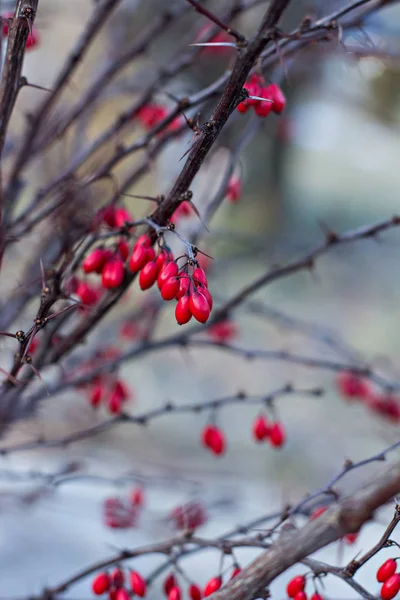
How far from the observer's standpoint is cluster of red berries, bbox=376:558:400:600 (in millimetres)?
758

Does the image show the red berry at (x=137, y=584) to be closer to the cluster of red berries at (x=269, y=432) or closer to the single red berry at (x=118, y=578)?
the single red berry at (x=118, y=578)

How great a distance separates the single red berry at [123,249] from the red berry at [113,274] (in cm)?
2

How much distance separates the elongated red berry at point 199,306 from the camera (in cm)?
69

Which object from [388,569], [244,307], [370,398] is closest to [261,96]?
[388,569]

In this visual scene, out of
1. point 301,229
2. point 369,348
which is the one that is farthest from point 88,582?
point 301,229

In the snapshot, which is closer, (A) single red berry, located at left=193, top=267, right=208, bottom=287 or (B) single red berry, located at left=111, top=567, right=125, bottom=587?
(A) single red berry, located at left=193, top=267, right=208, bottom=287

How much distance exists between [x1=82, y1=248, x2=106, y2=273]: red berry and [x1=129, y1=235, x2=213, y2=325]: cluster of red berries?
12 cm

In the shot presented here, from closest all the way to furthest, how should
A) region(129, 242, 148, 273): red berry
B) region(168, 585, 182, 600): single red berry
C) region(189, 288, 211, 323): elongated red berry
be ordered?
1. region(189, 288, 211, 323): elongated red berry
2. region(129, 242, 148, 273): red berry
3. region(168, 585, 182, 600): single red berry

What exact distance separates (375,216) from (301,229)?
650 mm

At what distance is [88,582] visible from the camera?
143cm

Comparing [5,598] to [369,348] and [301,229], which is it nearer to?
[369,348]

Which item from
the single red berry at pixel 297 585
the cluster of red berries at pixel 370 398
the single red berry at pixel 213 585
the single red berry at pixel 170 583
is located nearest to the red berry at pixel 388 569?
the single red berry at pixel 297 585

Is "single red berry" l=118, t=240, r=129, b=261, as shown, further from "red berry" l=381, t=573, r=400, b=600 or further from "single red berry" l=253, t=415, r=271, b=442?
"single red berry" l=253, t=415, r=271, b=442

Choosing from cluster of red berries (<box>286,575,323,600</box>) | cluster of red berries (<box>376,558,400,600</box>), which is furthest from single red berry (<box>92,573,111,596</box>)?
cluster of red berries (<box>376,558,400,600</box>)
